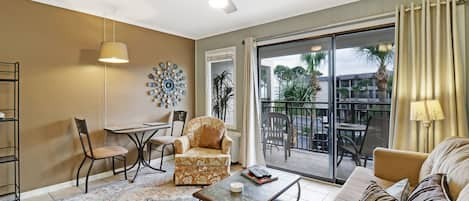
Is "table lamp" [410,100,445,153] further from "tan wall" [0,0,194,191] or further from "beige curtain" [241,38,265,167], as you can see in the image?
"tan wall" [0,0,194,191]

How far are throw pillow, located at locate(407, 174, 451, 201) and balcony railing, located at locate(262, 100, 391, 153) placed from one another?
5.83 ft

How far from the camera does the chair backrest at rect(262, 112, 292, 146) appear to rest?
3.90m

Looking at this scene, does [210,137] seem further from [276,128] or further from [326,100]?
[326,100]

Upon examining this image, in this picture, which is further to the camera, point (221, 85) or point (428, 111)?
point (221, 85)

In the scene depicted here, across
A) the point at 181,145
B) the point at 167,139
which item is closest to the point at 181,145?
the point at 181,145

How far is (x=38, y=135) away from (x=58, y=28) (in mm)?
1413

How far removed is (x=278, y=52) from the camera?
389cm

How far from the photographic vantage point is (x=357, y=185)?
2.05 metres

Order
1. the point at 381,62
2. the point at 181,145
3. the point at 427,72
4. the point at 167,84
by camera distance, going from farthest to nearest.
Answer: the point at 167,84
the point at 181,145
the point at 381,62
the point at 427,72

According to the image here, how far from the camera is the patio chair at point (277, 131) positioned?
3.90 m

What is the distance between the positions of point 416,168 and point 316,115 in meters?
1.55

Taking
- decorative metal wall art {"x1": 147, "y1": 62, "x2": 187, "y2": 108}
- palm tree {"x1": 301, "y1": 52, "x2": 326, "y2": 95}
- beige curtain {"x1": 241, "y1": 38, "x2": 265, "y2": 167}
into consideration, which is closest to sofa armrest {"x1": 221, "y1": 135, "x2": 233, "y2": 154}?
beige curtain {"x1": 241, "y1": 38, "x2": 265, "y2": 167}

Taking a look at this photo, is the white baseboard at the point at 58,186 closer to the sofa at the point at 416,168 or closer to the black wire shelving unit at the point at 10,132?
the black wire shelving unit at the point at 10,132

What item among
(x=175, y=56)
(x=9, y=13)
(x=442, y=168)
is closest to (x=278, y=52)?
(x=175, y=56)
